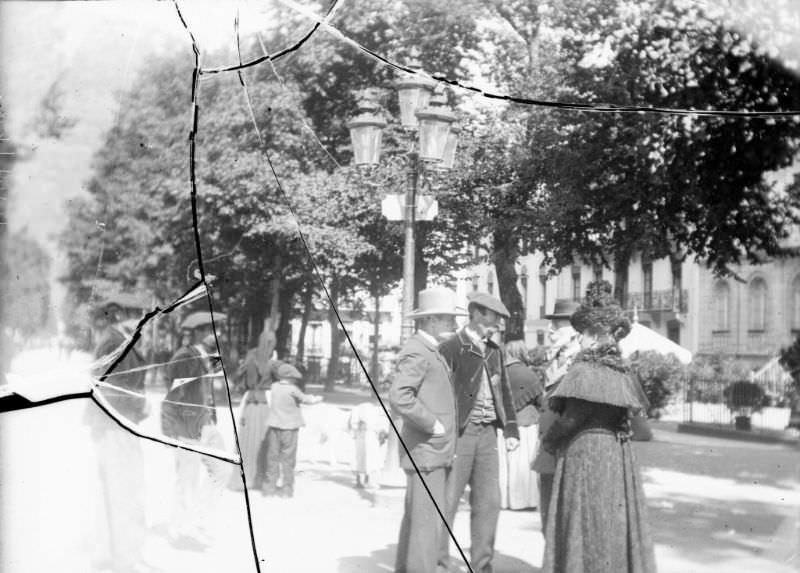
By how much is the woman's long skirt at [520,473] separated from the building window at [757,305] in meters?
0.42

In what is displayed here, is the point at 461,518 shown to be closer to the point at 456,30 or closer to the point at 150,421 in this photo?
the point at 150,421

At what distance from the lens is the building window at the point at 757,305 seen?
1.16 metres

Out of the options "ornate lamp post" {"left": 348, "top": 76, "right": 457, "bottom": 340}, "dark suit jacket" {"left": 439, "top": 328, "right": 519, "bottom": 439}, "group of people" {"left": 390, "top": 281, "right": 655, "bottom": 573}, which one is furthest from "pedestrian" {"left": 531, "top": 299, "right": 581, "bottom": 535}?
"ornate lamp post" {"left": 348, "top": 76, "right": 457, "bottom": 340}

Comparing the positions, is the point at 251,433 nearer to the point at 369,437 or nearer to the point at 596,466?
the point at 369,437

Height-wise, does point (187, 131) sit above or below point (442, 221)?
above

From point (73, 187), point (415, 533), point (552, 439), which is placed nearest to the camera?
point (73, 187)

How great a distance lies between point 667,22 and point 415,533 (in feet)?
2.71

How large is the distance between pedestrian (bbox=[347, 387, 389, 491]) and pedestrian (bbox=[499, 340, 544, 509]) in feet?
0.65

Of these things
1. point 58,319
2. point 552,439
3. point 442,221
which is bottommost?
point 552,439

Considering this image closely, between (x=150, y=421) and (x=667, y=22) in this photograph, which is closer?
(x=667, y=22)

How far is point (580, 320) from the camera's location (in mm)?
1223

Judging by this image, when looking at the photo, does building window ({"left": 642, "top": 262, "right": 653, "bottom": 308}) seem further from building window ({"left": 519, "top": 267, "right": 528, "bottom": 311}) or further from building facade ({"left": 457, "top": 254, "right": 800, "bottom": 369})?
building window ({"left": 519, "top": 267, "right": 528, "bottom": 311})

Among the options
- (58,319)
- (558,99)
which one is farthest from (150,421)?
(558,99)

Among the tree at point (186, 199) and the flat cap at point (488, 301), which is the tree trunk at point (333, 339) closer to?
the tree at point (186, 199)
